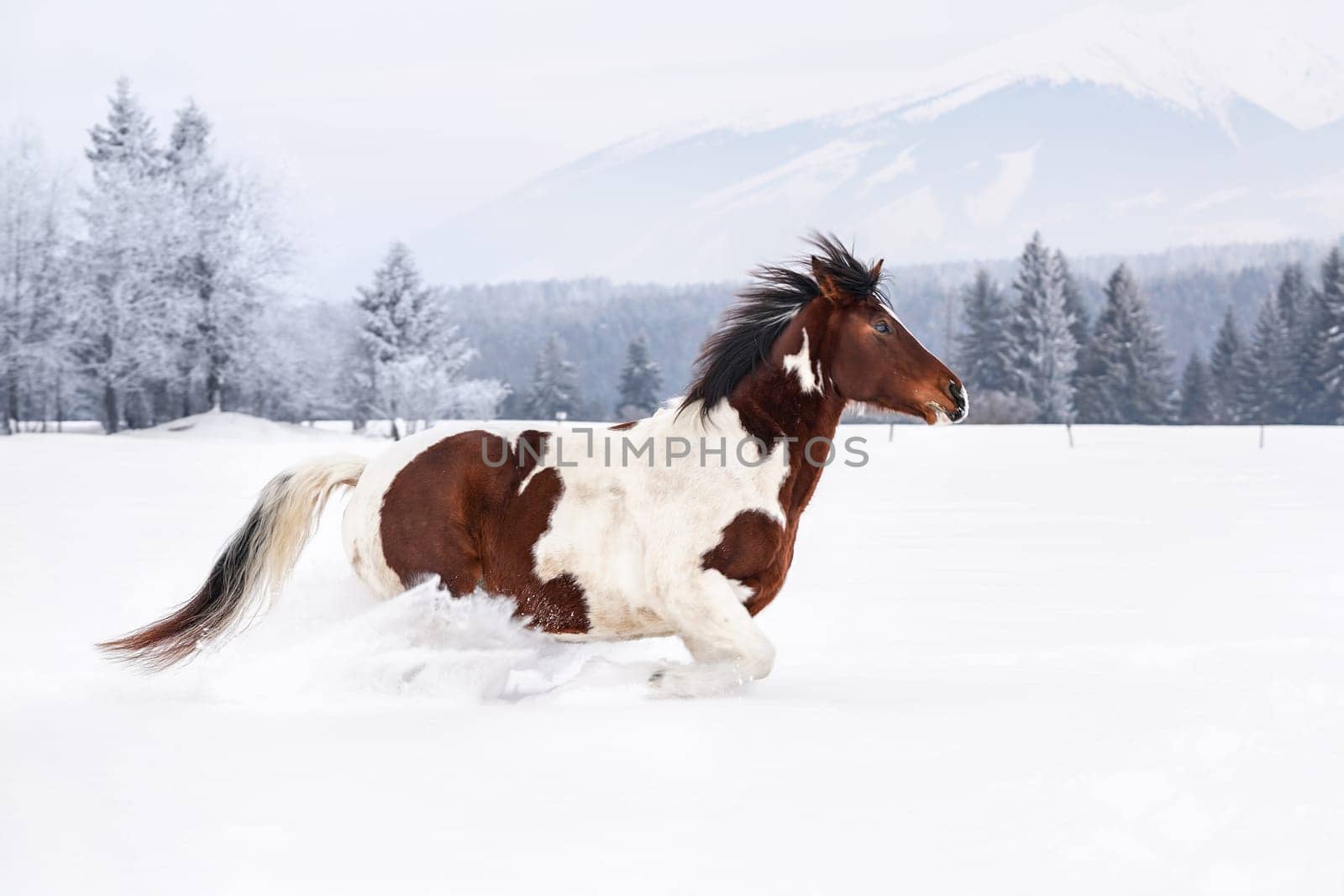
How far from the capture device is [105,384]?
103 feet

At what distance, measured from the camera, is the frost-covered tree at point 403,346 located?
122 ft

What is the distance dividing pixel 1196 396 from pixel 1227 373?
1.74m

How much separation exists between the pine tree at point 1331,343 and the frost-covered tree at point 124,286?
41.4 meters

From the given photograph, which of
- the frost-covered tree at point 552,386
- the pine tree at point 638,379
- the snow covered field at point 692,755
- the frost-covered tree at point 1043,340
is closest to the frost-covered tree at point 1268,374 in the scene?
the frost-covered tree at point 1043,340

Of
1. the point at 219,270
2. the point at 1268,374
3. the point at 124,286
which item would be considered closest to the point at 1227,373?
the point at 1268,374

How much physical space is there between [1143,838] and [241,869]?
2081 mm

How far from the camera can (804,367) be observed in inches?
183

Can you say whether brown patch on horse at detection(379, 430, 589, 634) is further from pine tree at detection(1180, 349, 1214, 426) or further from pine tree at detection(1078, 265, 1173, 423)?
pine tree at detection(1180, 349, 1214, 426)

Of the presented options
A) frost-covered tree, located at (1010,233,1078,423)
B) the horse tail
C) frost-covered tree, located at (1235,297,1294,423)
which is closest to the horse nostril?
the horse tail

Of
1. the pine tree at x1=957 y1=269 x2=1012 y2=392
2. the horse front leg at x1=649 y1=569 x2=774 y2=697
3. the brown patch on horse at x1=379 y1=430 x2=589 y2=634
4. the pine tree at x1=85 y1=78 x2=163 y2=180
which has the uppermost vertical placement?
the pine tree at x1=85 y1=78 x2=163 y2=180

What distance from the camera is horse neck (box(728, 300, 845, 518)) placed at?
15.1 ft

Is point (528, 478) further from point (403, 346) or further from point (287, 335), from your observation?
point (403, 346)

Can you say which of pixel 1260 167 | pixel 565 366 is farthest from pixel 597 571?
pixel 1260 167

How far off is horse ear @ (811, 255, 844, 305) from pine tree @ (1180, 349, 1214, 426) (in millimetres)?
52246
